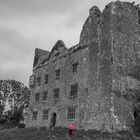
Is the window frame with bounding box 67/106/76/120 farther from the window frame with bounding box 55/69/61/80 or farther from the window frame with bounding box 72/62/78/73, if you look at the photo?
the window frame with bounding box 55/69/61/80

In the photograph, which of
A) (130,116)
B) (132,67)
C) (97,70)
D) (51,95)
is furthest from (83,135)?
(51,95)

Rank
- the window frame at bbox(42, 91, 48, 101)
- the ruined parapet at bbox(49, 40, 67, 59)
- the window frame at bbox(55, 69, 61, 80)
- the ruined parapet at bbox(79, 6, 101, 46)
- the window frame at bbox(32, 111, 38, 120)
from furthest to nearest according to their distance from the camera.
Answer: the window frame at bbox(32, 111, 38, 120) < the window frame at bbox(42, 91, 48, 101) < the ruined parapet at bbox(49, 40, 67, 59) < the window frame at bbox(55, 69, 61, 80) < the ruined parapet at bbox(79, 6, 101, 46)

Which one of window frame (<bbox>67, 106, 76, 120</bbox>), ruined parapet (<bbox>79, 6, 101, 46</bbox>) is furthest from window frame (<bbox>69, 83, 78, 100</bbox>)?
ruined parapet (<bbox>79, 6, 101, 46</bbox>)

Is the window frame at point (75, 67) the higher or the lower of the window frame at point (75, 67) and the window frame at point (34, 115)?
the higher

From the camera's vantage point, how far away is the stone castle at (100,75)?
81.3ft

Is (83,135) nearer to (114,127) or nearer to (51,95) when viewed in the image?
(114,127)

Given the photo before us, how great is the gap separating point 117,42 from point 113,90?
216 inches

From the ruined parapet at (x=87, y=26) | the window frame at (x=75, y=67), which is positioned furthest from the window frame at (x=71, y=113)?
the ruined parapet at (x=87, y=26)

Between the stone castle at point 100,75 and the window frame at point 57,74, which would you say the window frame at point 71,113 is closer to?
the stone castle at point 100,75

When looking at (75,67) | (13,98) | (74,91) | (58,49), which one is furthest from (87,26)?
(13,98)

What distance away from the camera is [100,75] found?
87.1 feet

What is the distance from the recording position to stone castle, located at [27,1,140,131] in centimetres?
2477

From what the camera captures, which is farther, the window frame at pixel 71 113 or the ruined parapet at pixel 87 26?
the ruined parapet at pixel 87 26

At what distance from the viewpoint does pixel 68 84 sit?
3131 cm
